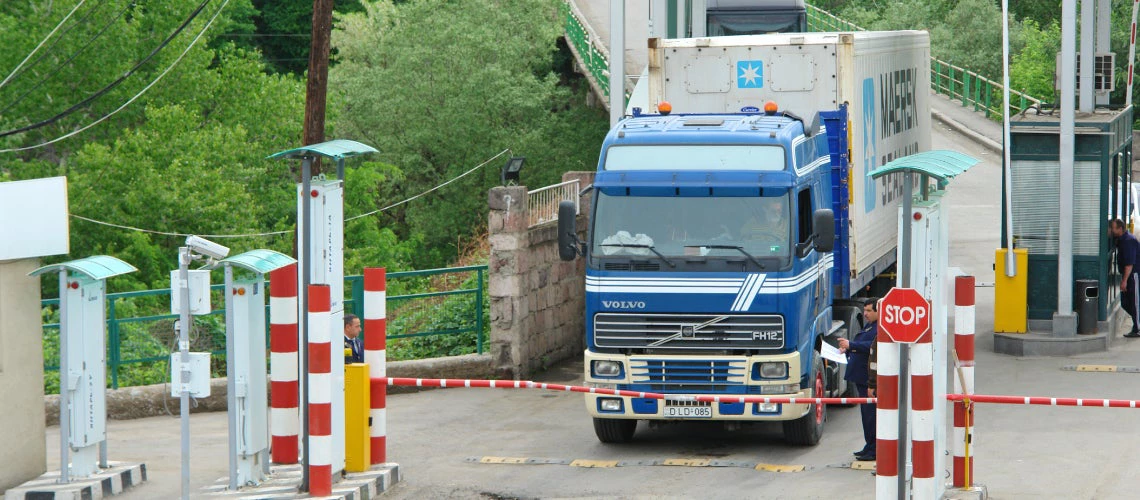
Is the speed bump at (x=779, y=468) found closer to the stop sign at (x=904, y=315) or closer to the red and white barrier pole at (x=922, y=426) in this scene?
the red and white barrier pole at (x=922, y=426)

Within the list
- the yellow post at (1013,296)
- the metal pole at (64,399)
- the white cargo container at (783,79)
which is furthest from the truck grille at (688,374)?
the yellow post at (1013,296)

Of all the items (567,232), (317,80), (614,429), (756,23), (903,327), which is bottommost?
(614,429)

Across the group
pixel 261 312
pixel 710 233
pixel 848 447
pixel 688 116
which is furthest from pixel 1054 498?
pixel 261 312

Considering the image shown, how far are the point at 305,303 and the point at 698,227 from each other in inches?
152

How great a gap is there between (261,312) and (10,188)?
2.32 meters

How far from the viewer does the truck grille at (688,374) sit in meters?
13.7

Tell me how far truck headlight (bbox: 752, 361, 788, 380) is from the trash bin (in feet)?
25.9

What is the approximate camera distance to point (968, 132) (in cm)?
4172

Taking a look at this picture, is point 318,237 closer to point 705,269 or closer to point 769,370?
point 705,269

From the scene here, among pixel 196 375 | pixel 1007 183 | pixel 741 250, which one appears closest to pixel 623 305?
pixel 741 250

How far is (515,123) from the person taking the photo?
45688 millimetres

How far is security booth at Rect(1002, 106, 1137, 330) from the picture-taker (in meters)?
19.9

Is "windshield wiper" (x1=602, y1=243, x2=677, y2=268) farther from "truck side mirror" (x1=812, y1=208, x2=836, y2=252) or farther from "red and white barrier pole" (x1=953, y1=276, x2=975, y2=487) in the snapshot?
"red and white barrier pole" (x1=953, y1=276, x2=975, y2=487)

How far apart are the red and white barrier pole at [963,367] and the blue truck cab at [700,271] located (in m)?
2.28
